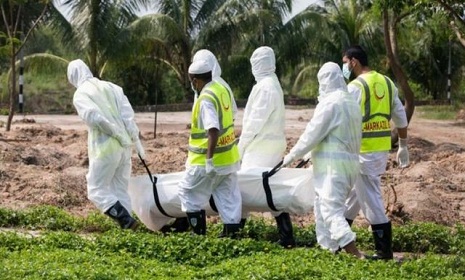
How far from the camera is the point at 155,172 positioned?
1578cm

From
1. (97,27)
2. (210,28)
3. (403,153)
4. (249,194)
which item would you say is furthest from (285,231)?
(210,28)

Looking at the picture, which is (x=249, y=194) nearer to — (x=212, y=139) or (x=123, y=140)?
(x=212, y=139)

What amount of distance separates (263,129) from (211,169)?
3.80 ft

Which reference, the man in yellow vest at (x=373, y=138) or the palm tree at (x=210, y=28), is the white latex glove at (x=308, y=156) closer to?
the man in yellow vest at (x=373, y=138)

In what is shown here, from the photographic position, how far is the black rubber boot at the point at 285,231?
1030 centimetres

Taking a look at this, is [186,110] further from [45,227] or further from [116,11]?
[45,227]

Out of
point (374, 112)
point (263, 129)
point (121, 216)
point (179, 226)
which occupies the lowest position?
point (179, 226)

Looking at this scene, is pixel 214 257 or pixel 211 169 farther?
pixel 211 169

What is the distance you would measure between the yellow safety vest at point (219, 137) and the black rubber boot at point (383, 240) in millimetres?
1614

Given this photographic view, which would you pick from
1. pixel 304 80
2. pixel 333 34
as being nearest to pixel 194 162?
pixel 333 34

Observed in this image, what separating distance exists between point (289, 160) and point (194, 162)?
1.11m

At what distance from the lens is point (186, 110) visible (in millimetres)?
35188

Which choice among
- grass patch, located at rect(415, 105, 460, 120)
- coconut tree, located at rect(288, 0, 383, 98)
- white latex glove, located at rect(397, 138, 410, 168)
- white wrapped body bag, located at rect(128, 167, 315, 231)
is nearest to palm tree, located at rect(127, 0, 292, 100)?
coconut tree, located at rect(288, 0, 383, 98)

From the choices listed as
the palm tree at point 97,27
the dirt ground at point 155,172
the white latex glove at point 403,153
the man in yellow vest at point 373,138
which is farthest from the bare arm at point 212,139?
the palm tree at point 97,27
